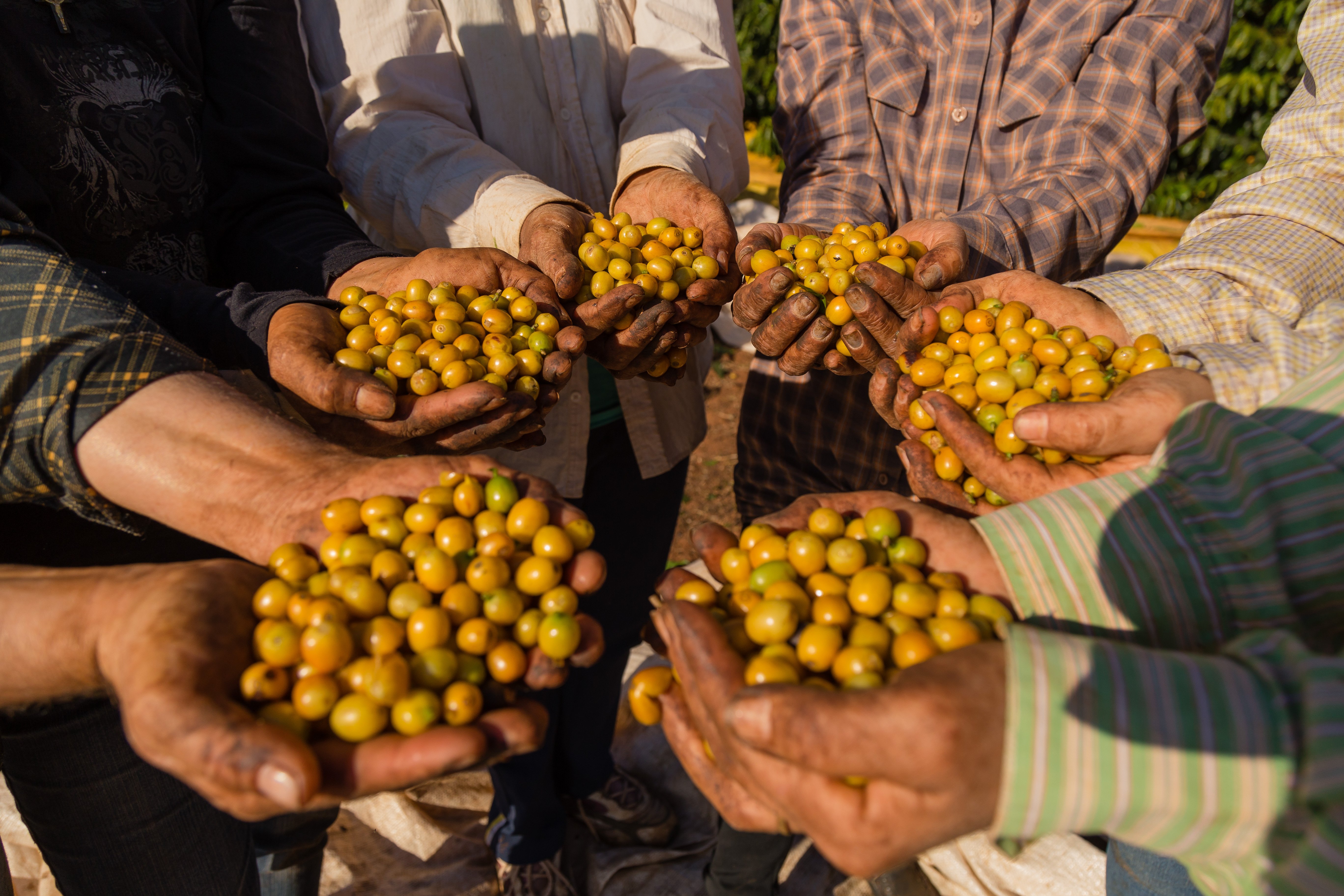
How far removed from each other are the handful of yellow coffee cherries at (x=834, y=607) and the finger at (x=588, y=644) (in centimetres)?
15

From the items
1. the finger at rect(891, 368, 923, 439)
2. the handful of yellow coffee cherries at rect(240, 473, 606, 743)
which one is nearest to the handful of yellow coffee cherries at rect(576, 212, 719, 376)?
the finger at rect(891, 368, 923, 439)

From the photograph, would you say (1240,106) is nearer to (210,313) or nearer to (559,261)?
(559,261)

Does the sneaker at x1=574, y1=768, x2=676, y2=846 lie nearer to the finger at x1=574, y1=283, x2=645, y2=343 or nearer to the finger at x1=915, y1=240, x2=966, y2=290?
the finger at x1=574, y1=283, x2=645, y2=343

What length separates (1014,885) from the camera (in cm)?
383

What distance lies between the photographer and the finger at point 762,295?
10.4 feet

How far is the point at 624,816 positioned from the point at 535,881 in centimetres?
57

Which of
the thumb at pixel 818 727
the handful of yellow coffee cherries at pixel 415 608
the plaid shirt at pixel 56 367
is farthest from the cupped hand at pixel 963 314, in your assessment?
the plaid shirt at pixel 56 367

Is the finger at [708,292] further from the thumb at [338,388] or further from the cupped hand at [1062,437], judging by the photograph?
the thumb at [338,388]

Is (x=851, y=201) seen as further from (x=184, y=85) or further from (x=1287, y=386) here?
(x=184, y=85)

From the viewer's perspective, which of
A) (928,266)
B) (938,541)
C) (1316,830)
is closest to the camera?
(1316,830)

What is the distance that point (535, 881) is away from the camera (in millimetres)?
4070

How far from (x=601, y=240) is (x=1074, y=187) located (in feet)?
7.36

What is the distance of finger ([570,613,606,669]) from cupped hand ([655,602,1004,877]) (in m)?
0.40

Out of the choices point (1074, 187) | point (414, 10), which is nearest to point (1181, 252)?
point (1074, 187)
